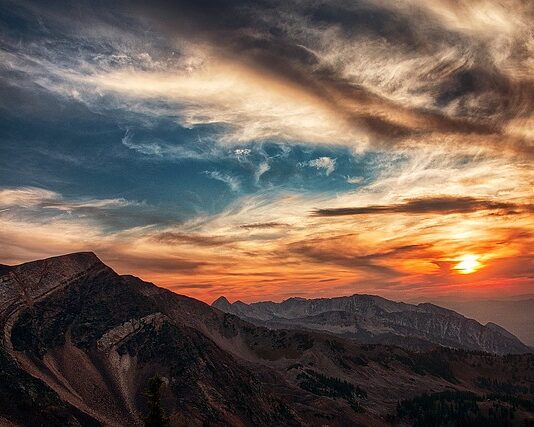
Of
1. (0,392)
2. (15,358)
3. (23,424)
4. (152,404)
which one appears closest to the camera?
(152,404)

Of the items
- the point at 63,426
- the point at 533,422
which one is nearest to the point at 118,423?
the point at 63,426

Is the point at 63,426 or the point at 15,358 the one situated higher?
the point at 15,358

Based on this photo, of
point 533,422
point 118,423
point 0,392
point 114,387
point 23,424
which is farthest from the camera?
point 114,387

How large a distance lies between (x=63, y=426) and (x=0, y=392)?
2546 cm

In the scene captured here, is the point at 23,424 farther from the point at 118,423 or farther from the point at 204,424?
the point at 204,424

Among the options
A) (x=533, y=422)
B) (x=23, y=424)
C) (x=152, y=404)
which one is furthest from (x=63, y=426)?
(x=533, y=422)

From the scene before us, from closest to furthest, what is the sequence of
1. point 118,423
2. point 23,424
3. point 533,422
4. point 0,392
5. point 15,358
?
point 533,422
point 23,424
point 0,392
point 118,423
point 15,358

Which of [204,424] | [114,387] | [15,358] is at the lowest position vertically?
[204,424]

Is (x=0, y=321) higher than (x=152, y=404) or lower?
higher

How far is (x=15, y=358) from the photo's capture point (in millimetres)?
179875

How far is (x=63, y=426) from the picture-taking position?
150m

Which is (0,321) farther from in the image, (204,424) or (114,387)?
(204,424)

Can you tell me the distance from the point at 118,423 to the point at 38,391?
1210 inches

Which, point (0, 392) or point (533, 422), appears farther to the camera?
point (0, 392)
